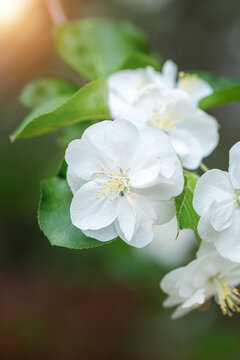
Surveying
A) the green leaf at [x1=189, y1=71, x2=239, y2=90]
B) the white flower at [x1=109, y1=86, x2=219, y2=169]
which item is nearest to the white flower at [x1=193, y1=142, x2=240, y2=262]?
the white flower at [x1=109, y1=86, x2=219, y2=169]

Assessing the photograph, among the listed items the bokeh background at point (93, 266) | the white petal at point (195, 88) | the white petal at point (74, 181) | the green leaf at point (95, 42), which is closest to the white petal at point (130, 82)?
the white petal at point (195, 88)

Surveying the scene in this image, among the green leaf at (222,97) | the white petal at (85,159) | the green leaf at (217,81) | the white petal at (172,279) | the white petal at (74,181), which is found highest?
the white petal at (85,159)

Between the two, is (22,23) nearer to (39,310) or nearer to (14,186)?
(14,186)

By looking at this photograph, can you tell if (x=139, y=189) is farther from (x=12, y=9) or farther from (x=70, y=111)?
(x=12, y=9)

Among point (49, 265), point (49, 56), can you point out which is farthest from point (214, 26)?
point (49, 265)

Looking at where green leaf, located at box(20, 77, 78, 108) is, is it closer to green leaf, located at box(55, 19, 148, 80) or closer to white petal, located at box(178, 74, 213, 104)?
green leaf, located at box(55, 19, 148, 80)

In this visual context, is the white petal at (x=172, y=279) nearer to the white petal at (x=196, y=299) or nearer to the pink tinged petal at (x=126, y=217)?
the white petal at (x=196, y=299)
